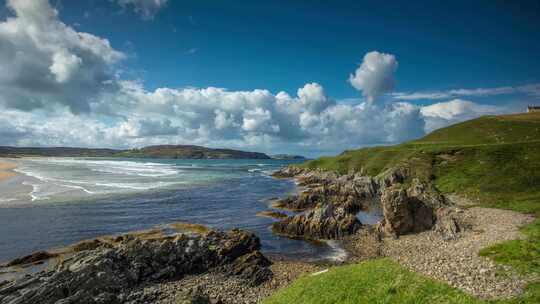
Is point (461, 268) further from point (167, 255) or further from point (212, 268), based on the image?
point (167, 255)

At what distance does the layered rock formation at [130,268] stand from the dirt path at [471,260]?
45.8 feet

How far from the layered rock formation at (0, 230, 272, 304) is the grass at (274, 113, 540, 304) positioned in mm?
10675

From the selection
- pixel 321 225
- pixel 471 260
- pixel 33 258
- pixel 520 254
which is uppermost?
pixel 520 254

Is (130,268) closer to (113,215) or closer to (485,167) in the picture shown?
(113,215)

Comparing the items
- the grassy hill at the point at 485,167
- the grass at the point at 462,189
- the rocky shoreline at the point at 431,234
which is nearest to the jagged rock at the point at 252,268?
→ the grass at the point at 462,189

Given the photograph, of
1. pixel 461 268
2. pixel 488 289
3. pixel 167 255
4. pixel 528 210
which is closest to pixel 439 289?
pixel 488 289

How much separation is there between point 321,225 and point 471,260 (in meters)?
22.6

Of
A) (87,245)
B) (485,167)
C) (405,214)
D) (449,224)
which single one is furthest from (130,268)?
(485,167)

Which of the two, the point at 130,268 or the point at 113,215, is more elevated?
the point at 130,268

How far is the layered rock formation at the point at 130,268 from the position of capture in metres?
20.0

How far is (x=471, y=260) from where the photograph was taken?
19.3 m

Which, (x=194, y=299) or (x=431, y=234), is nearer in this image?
(x=194, y=299)

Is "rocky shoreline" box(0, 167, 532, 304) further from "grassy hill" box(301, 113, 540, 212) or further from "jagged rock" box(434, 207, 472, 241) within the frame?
"grassy hill" box(301, 113, 540, 212)

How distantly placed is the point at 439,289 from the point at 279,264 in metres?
17.9
